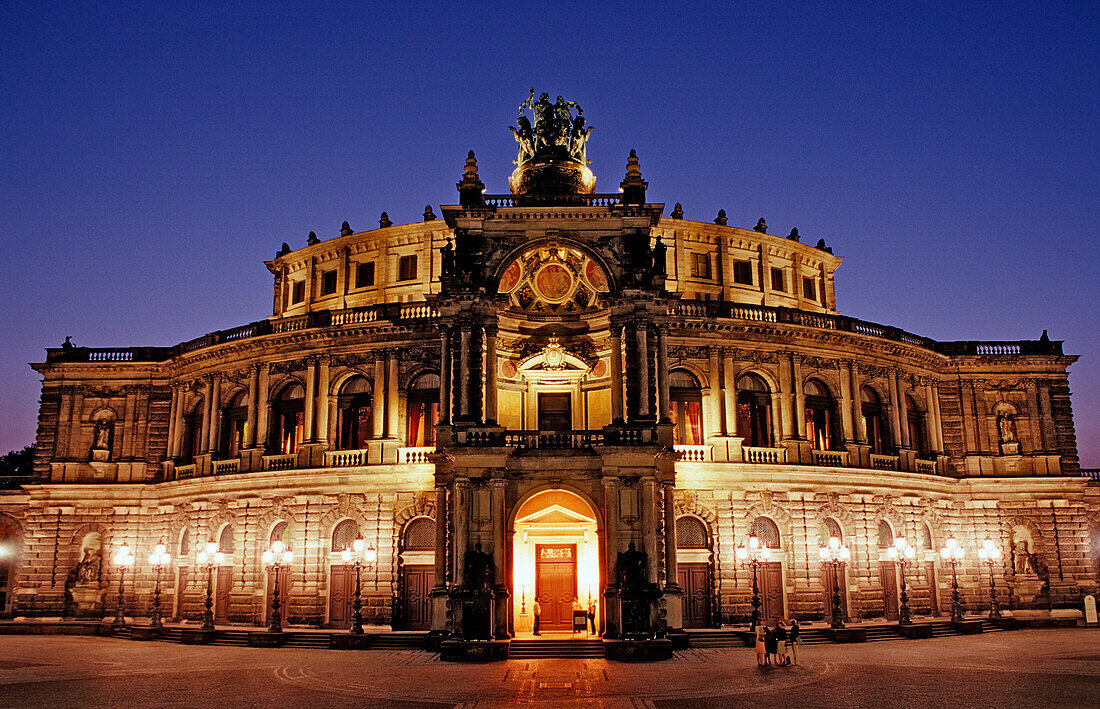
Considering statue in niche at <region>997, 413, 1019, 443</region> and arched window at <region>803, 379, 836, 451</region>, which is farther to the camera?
statue in niche at <region>997, 413, 1019, 443</region>

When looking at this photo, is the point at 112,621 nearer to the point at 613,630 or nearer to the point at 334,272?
the point at 334,272

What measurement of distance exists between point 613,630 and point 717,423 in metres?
12.6

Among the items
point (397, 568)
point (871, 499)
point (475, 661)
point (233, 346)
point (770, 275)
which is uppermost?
point (770, 275)

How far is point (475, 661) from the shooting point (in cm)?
2931

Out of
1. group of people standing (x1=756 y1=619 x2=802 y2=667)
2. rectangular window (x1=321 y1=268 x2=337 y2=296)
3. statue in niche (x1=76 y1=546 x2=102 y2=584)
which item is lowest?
group of people standing (x1=756 y1=619 x2=802 y2=667)

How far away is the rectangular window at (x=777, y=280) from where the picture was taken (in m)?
50.6

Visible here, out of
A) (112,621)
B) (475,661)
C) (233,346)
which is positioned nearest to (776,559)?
(475,661)

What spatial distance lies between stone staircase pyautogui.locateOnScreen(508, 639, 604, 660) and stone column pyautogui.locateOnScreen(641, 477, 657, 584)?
294cm

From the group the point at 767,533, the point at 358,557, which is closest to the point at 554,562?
the point at 358,557

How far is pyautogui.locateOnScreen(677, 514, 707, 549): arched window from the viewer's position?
38.9 m

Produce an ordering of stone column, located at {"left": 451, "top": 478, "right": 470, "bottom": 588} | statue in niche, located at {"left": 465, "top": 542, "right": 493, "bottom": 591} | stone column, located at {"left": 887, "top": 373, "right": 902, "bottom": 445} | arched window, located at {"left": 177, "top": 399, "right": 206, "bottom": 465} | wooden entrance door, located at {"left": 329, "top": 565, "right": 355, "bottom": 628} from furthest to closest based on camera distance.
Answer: arched window, located at {"left": 177, "top": 399, "right": 206, "bottom": 465} → stone column, located at {"left": 887, "top": 373, "right": 902, "bottom": 445} → wooden entrance door, located at {"left": 329, "top": 565, "right": 355, "bottom": 628} → stone column, located at {"left": 451, "top": 478, "right": 470, "bottom": 588} → statue in niche, located at {"left": 465, "top": 542, "right": 493, "bottom": 591}

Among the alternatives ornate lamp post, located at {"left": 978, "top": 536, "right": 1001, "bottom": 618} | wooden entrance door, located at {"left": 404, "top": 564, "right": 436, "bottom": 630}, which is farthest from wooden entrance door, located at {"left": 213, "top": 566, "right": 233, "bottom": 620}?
ornate lamp post, located at {"left": 978, "top": 536, "right": 1001, "bottom": 618}

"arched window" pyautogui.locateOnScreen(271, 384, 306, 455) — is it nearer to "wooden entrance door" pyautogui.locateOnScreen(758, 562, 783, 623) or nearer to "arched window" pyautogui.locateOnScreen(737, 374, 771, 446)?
"arched window" pyautogui.locateOnScreen(737, 374, 771, 446)

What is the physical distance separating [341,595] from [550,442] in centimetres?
1351
